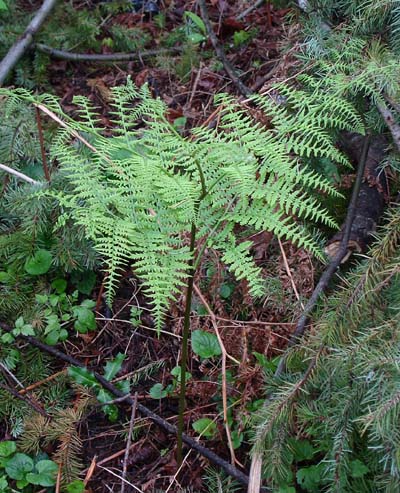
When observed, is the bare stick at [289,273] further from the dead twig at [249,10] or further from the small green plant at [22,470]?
the dead twig at [249,10]

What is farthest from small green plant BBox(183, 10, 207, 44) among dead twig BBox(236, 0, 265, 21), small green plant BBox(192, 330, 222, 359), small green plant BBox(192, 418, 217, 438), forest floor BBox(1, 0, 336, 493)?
small green plant BBox(192, 418, 217, 438)

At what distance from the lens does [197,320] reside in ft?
9.10

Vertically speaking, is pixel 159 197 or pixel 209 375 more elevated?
pixel 159 197

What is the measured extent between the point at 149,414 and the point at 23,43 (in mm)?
2719

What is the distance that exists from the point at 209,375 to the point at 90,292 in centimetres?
76

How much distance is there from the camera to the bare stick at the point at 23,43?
12.7 ft

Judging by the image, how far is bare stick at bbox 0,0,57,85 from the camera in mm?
3885

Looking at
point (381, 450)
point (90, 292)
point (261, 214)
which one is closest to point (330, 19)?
point (261, 214)

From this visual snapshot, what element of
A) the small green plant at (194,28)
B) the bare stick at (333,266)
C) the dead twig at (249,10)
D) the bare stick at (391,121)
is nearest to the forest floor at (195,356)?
the bare stick at (333,266)

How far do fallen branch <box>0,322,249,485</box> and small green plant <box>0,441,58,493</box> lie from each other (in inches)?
15.6

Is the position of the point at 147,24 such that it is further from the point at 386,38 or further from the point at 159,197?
the point at 159,197

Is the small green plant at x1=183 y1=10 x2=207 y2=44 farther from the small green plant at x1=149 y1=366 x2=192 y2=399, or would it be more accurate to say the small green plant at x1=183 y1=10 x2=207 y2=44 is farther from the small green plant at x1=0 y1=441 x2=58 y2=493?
the small green plant at x1=0 y1=441 x2=58 y2=493

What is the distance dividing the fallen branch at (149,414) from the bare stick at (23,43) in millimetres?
1867

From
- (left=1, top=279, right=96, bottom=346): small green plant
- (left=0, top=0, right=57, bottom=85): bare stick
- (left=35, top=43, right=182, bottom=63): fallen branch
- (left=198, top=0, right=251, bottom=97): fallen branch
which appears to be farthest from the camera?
(left=35, top=43, right=182, bottom=63): fallen branch
